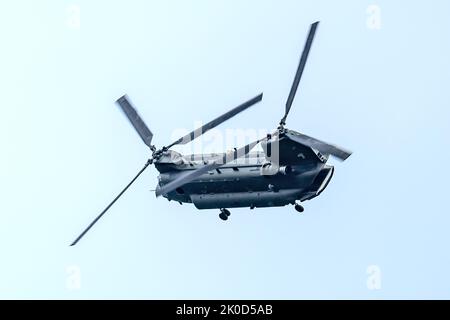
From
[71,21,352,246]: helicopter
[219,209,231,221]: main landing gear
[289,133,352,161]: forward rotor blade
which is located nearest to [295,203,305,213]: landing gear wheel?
[71,21,352,246]: helicopter

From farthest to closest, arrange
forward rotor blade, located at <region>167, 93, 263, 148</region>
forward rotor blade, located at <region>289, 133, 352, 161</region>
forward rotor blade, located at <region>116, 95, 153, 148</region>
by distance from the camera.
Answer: forward rotor blade, located at <region>116, 95, 153, 148</region>
forward rotor blade, located at <region>167, 93, 263, 148</region>
forward rotor blade, located at <region>289, 133, 352, 161</region>

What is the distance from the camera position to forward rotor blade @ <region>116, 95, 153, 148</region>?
73.1 m

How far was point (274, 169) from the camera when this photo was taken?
6938 cm

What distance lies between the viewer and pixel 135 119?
73.2 metres

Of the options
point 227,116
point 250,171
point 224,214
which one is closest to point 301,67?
point 227,116

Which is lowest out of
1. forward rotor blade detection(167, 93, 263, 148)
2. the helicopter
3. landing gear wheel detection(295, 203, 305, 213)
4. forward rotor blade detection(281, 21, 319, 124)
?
landing gear wheel detection(295, 203, 305, 213)

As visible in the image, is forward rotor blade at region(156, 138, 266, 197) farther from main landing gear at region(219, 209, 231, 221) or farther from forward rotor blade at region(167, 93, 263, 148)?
main landing gear at region(219, 209, 231, 221)

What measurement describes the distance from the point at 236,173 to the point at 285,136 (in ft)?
12.4

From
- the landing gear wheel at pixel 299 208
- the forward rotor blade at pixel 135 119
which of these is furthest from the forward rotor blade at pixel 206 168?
the landing gear wheel at pixel 299 208

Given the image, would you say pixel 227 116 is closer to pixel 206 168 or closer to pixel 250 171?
pixel 206 168
